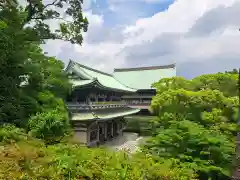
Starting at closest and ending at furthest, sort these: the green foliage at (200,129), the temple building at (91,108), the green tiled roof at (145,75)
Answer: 1. the green foliage at (200,129)
2. the temple building at (91,108)
3. the green tiled roof at (145,75)

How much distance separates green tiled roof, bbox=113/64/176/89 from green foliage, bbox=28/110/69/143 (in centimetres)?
2889

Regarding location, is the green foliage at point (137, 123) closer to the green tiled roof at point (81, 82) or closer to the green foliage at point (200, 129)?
the green tiled roof at point (81, 82)

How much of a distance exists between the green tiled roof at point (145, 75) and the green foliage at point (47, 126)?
2889 cm

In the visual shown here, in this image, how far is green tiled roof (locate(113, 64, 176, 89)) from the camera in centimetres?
4547

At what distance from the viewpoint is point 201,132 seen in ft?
42.9

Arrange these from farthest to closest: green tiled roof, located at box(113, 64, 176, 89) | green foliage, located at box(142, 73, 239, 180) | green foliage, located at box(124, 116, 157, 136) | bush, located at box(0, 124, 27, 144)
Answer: green tiled roof, located at box(113, 64, 176, 89)
green foliage, located at box(124, 116, 157, 136)
green foliage, located at box(142, 73, 239, 180)
bush, located at box(0, 124, 27, 144)

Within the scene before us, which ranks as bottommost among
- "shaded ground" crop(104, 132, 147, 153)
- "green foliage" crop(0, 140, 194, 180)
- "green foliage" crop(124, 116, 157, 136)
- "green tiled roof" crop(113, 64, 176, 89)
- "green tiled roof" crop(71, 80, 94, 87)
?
"shaded ground" crop(104, 132, 147, 153)

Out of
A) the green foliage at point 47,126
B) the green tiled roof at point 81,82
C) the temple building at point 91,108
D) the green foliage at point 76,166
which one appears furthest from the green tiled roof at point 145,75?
the green foliage at point 76,166

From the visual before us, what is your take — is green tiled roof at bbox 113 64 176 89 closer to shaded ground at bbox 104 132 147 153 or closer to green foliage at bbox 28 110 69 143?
shaded ground at bbox 104 132 147 153

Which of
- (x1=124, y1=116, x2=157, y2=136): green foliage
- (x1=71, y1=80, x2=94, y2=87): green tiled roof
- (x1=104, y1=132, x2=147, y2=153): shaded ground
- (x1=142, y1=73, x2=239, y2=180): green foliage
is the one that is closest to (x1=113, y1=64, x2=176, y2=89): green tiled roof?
(x1=124, y1=116, x2=157, y2=136): green foliage

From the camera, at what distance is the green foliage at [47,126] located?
1495cm

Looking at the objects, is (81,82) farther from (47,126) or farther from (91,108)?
(47,126)

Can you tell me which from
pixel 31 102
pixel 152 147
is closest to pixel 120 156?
pixel 152 147

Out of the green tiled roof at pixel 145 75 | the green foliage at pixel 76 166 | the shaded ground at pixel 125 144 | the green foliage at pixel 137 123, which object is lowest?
the shaded ground at pixel 125 144
